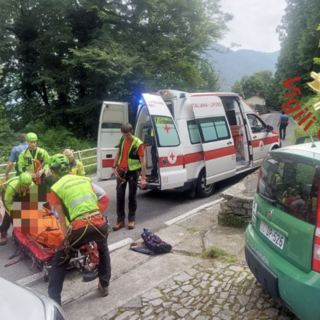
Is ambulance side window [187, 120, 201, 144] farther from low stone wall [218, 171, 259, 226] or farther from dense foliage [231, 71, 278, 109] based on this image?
dense foliage [231, 71, 278, 109]

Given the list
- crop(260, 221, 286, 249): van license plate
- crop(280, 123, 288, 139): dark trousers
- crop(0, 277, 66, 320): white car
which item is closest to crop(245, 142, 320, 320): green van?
crop(260, 221, 286, 249): van license plate

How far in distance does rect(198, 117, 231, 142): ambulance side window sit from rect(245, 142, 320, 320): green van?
3709 mm

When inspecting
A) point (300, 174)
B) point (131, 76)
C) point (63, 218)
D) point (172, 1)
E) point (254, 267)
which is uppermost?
point (172, 1)

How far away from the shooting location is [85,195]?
3137 mm

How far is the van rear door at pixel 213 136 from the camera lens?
665cm

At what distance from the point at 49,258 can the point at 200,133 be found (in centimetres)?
408

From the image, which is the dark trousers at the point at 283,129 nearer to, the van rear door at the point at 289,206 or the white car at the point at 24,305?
the van rear door at the point at 289,206

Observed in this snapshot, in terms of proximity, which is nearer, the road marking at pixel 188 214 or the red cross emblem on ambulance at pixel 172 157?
the road marking at pixel 188 214

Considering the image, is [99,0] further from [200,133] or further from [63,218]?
[63,218]

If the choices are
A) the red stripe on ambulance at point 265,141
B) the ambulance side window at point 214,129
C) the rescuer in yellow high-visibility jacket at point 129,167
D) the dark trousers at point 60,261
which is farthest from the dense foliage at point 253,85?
the dark trousers at point 60,261

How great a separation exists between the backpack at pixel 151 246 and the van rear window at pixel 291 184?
5.96 ft

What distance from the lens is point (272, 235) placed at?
2639 millimetres

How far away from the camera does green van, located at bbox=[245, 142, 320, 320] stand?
2.16 m

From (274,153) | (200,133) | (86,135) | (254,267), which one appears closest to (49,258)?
(254,267)
